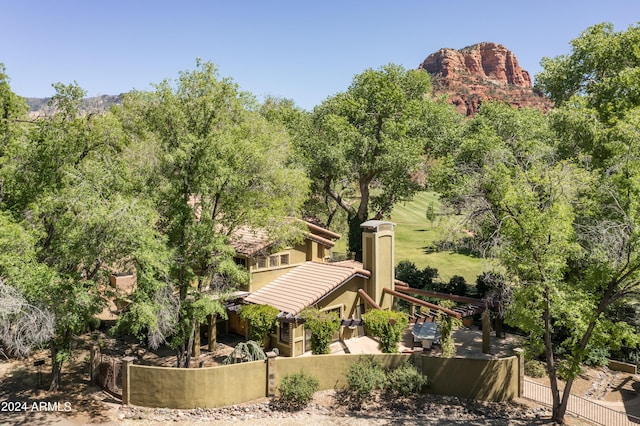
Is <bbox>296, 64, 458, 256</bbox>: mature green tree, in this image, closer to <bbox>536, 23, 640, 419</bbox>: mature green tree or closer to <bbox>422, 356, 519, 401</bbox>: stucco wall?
<bbox>536, 23, 640, 419</bbox>: mature green tree

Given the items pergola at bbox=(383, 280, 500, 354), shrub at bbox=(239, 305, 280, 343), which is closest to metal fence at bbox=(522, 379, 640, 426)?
pergola at bbox=(383, 280, 500, 354)

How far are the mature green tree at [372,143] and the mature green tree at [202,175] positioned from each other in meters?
11.9

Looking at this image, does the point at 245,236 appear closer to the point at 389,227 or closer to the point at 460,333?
the point at 389,227

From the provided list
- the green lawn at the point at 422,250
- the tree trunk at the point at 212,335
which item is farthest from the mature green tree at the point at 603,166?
the tree trunk at the point at 212,335

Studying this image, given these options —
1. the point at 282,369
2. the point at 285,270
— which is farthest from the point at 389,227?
the point at 282,369

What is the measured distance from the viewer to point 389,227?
22172 mm

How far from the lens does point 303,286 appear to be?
19.8 m

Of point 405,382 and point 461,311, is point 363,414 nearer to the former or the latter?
point 405,382

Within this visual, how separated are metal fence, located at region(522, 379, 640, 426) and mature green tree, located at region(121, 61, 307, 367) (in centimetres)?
Result: 1206

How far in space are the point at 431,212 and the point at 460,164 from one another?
3.54 m

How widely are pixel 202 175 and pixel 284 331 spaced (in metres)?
8.19

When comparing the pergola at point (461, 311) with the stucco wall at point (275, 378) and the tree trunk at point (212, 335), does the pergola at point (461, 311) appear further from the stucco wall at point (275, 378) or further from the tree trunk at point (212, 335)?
the tree trunk at point (212, 335)

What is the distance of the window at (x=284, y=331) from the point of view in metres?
18.5

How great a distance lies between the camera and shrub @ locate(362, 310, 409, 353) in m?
18.0
